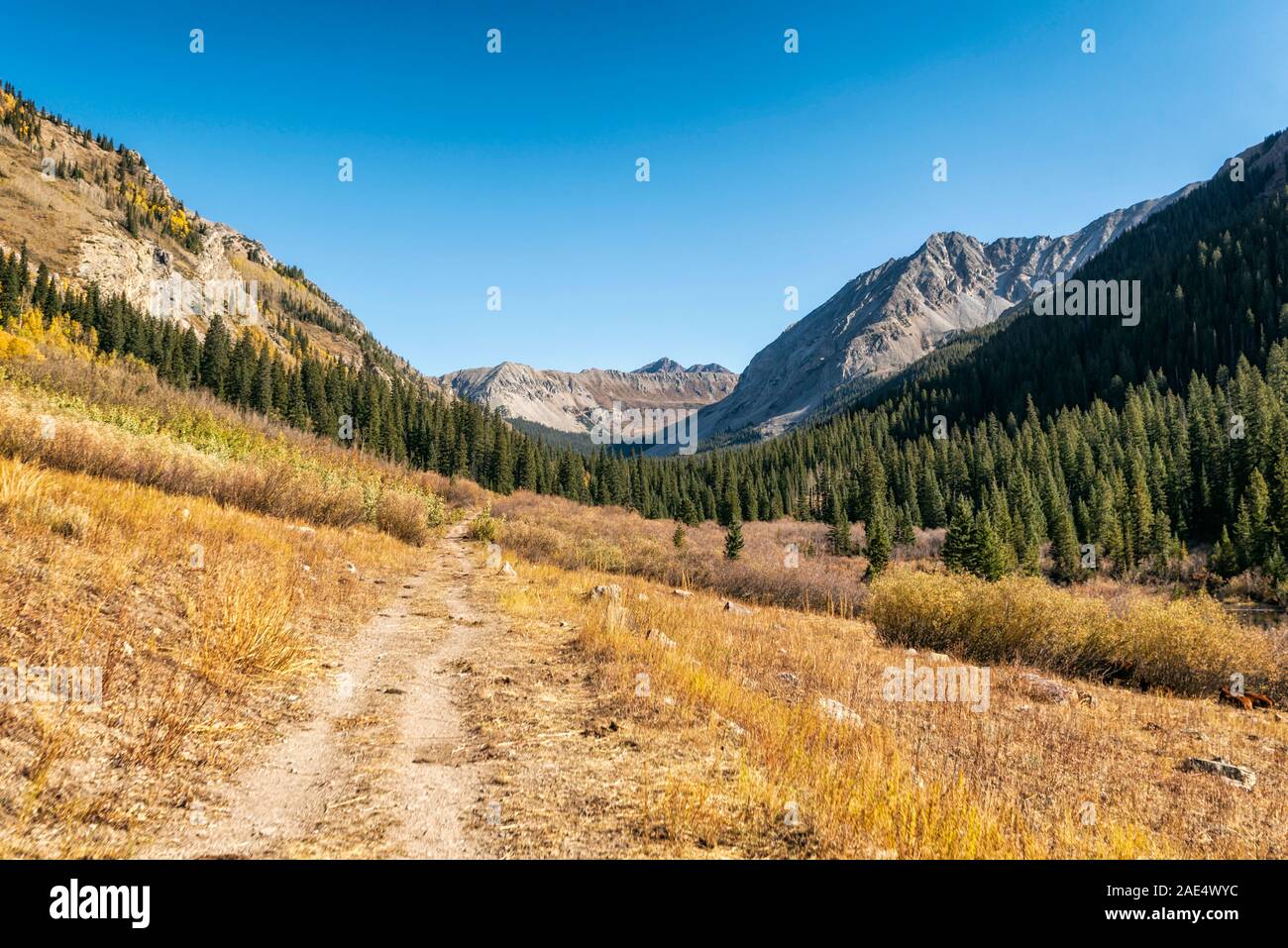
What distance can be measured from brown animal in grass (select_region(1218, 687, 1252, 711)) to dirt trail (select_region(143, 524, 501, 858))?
54.9 ft

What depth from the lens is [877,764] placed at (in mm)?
5391

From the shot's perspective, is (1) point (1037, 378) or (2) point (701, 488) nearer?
(2) point (701, 488)

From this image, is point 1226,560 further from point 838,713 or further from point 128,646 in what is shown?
point 128,646

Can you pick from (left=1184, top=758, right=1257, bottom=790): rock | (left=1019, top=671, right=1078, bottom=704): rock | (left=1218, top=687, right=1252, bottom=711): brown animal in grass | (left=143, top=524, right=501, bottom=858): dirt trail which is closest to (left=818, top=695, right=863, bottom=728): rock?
(left=143, top=524, right=501, bottom=858): dirt trail

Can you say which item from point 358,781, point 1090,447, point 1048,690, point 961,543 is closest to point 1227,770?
point 1048,690

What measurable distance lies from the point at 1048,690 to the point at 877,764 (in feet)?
29.5

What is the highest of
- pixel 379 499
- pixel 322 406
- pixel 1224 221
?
pixel 1224 221

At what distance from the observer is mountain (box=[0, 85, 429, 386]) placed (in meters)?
105

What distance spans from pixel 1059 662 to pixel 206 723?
18.3 m

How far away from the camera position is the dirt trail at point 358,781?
357 centimetres
